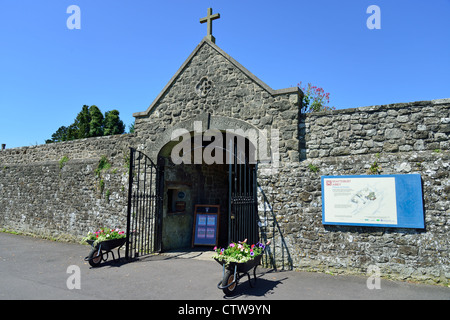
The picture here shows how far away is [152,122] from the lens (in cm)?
913

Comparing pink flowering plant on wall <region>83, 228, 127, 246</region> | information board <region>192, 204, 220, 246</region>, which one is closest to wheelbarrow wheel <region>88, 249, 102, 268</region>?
pink flowering plant on wall <region>83, 228, 127, 246</region>

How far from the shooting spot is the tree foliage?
75.9ft

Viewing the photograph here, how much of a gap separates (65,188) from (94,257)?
4.93 meters

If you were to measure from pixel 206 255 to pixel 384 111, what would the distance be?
5.73 m

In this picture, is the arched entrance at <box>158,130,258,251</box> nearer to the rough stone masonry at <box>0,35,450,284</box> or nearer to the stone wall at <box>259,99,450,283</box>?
the rough stone masonry at <box>0,35,450,284</box>

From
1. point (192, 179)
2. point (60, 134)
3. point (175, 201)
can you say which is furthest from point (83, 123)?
point (175, 201)

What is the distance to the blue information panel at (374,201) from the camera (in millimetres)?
5906

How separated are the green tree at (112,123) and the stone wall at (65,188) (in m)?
9.83

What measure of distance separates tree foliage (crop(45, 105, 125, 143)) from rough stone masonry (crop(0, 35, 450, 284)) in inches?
558

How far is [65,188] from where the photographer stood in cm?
1098

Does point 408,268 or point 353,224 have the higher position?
point 353,224
